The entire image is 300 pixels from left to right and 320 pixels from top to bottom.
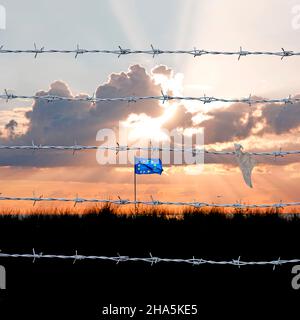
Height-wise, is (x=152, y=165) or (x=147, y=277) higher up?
(x=152, y=165)

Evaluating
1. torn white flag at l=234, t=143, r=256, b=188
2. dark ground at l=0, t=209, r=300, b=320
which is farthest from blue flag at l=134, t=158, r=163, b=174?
torn white flag at l=234, t=143, r=256, b=188

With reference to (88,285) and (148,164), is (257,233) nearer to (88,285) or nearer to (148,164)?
(148,164)

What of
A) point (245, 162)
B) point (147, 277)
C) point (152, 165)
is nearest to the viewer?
point (245, 162)

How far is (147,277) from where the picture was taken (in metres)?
5.85

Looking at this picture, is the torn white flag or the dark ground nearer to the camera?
the torn white flag

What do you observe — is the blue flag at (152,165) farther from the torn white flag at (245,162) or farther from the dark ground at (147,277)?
the torn white flag at (245,162)

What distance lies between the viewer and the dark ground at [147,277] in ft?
18.4

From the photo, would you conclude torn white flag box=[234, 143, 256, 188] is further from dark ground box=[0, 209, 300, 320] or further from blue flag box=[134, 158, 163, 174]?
blue flag box=[134, 158, 163, 174]

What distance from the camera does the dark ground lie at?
5594mm

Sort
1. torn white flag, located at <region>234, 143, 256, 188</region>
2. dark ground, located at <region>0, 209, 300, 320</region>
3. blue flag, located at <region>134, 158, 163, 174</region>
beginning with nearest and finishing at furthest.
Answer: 1. torn white flag, located at <region>234, 143, 256, 188</region>
2. dark ground, located at <region>0, 209, 300, 320</region>
3. blue flag, located at <region>134, 158, 163, 174</region>

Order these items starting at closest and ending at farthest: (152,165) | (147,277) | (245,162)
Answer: (245,162) → (147,277) → (152,165)

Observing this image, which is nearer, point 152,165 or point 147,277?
point 147,277

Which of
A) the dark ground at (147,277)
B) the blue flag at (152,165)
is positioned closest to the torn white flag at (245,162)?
the dark ground at (147,277)

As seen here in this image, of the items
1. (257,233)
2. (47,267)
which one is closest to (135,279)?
(47,267)
